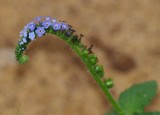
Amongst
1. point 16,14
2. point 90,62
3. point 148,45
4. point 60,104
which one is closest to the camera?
point 90,62

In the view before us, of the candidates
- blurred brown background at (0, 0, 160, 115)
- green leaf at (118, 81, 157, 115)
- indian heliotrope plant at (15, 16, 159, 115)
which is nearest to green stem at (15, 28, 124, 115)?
indian heliotrope plant at (15, 16, 159, 115)

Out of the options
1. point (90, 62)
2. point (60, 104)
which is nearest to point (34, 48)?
point (60, 104)

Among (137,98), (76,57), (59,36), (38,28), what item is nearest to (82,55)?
(59,36)

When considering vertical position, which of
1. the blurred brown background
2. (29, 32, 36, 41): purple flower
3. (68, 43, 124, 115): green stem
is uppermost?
the blurred brown background

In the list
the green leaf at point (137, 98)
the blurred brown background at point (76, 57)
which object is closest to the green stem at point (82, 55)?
the green leaf at point (137, 98)

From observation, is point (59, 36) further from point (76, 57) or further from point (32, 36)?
point (76, 57)

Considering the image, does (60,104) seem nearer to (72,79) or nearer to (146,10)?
(72,79)

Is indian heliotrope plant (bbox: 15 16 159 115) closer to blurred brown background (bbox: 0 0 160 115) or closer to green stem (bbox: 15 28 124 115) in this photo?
green stem (bbox: 15 28 124 115)

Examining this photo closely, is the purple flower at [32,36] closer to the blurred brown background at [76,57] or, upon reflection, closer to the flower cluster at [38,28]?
the flower cluster at [38,28]
